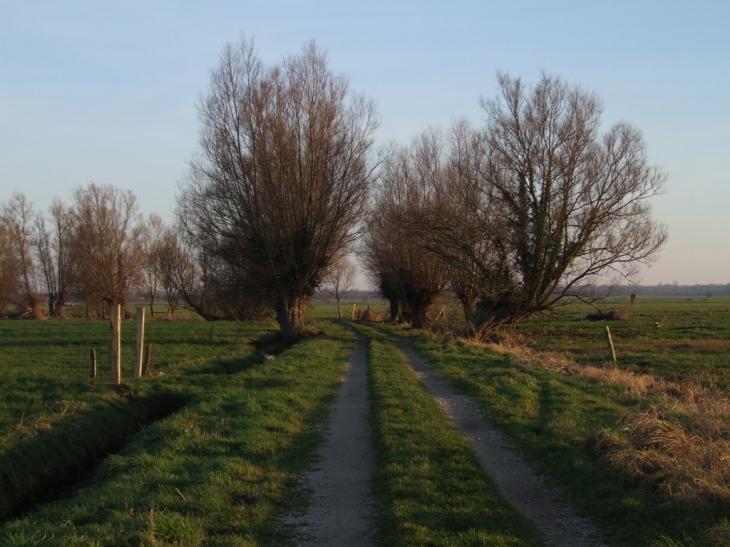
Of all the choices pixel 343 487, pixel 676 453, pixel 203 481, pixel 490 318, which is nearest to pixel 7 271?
pixel 490 318

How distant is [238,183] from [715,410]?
898 inches

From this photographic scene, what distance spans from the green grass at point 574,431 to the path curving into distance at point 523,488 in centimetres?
17

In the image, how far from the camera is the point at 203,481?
700cm

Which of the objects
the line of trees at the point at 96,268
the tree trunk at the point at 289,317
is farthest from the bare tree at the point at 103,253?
the tree trunk at the point at 289,317

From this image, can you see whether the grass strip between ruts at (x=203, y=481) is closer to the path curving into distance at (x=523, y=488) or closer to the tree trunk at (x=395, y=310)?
the path curving into distance at (x=523, y=488)

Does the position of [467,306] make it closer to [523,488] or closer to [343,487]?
[523,488]

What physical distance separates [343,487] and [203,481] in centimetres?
165

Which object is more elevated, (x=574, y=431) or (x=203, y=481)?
(x=203, y=481)

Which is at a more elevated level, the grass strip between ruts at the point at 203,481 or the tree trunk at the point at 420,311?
the tree trunk at the point at 420,311

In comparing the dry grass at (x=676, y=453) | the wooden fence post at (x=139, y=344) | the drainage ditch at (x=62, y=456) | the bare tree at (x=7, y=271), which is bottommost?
the drainage ditch at (x=62, y=456)

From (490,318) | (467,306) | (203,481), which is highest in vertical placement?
(467,306)

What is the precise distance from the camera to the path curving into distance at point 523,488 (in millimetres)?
5738

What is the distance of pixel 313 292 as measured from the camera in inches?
1287

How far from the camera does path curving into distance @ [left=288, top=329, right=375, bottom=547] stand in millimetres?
5777
